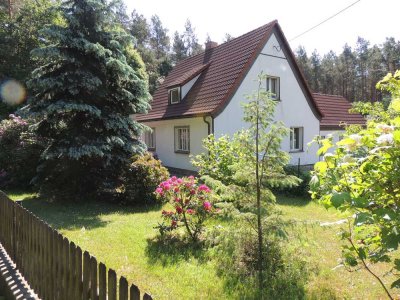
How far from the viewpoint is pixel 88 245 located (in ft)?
19.6

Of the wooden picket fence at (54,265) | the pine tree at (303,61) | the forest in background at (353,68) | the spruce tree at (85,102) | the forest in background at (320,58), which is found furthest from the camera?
the pine tree at (303,61)

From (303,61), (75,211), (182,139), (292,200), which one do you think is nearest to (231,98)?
(182,139)

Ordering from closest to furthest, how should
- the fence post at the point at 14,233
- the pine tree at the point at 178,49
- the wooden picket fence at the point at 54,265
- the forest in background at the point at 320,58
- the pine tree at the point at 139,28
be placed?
the wooden picket fence at the point at 54,265
the fence post at the point at 14,233
the forest in background at the point at 320,58
the pine tree at the point at 139,28
the pine tree at the point at 178,49

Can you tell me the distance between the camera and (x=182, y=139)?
16828mm

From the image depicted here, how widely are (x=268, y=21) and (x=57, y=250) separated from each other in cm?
1569

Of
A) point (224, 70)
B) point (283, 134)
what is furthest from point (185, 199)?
point (224, 70)

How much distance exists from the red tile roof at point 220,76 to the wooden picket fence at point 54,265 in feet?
32.6

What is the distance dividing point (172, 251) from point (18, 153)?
345 inches

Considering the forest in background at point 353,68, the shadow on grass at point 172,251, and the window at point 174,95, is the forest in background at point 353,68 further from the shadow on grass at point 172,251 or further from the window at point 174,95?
the shadow on grass at point 172,251

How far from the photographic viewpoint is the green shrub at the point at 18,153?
1186cm

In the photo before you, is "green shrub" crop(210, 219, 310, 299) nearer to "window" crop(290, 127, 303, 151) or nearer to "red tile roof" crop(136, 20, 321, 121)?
"red tile roof" crop(136, 20, 321, 121)

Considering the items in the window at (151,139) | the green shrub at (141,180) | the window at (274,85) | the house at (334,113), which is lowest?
the green shrub at (141,180)

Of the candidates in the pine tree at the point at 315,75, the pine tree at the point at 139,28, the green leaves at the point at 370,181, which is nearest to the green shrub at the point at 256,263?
the green leaves at the point at 370,181

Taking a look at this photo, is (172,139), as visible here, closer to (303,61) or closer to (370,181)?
(370,181)
